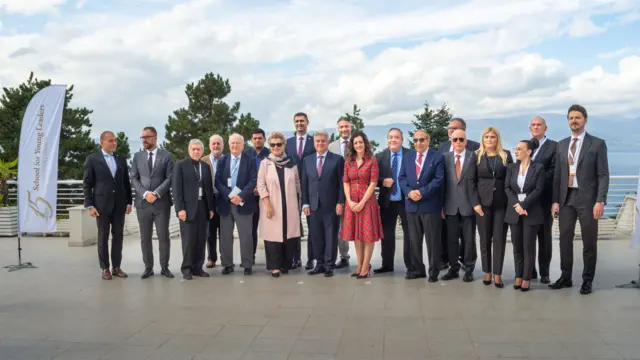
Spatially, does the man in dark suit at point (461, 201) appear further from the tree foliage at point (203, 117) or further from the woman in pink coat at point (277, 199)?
the tree foliage at point (203, 117)

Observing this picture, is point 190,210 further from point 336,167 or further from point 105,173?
point 336,167

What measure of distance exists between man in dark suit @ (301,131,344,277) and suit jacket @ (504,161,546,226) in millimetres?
1940

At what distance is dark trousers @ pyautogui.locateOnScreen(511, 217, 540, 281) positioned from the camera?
6.25m

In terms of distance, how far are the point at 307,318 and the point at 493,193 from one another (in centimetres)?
257

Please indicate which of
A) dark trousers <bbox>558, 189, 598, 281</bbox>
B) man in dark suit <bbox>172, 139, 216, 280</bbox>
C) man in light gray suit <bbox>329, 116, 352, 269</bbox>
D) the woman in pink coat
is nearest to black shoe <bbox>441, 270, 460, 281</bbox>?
dark trousers <bbox>558, 189, 598, 281</bbox>

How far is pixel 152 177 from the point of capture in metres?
7.16

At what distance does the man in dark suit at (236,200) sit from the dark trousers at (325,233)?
2.61 feet

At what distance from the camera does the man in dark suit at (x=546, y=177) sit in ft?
21.5

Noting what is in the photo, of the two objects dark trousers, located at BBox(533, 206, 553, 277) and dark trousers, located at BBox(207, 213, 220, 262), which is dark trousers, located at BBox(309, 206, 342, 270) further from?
dark trousers, located at BBox(533, 206, 553, 277)

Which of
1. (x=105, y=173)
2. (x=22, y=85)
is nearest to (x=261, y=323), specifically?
(x=105, y=173)

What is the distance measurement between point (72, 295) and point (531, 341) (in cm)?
462

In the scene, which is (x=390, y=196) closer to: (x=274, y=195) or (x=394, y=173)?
(x=394, y=173)

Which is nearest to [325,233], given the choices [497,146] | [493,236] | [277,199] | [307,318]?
[277,199]

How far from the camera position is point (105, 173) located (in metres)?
7.13
